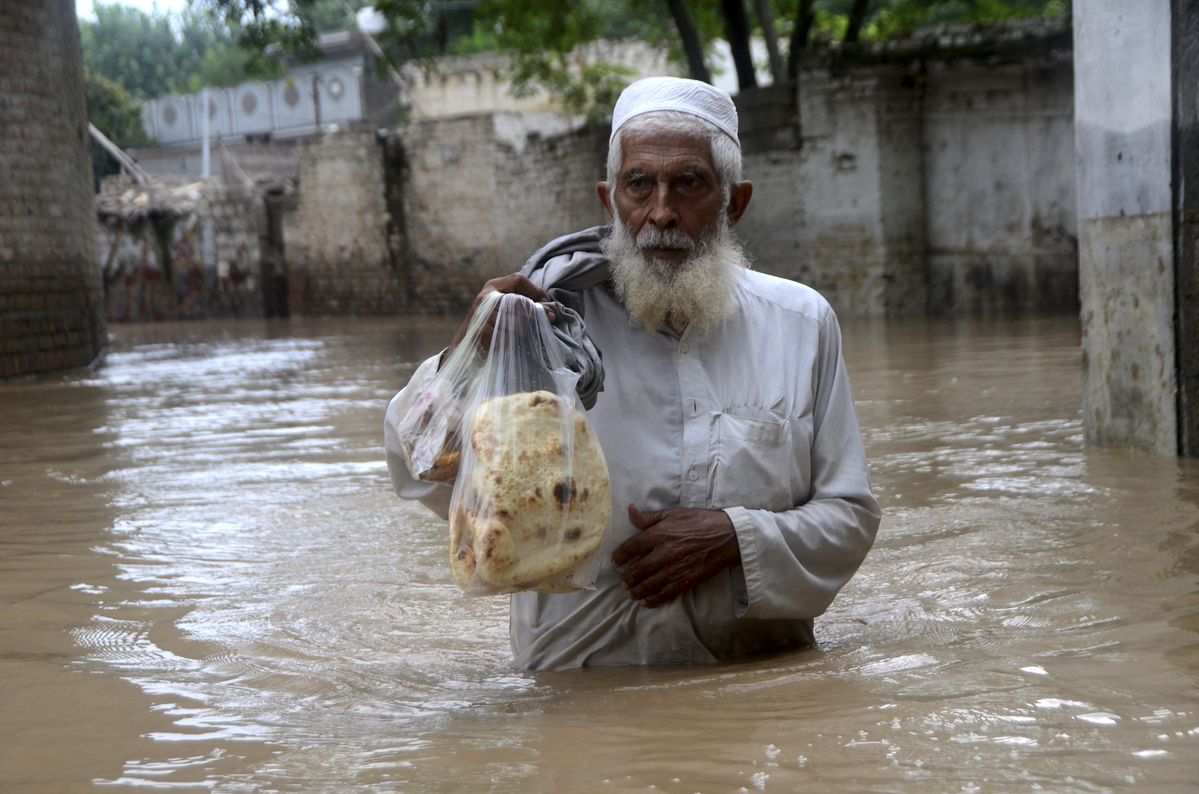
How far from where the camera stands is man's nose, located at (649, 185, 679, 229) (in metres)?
2.53

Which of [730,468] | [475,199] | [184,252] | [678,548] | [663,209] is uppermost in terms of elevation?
[475,199]

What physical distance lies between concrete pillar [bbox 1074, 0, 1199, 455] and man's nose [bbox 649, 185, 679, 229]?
340 centimetres

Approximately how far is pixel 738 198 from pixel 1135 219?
3384mm

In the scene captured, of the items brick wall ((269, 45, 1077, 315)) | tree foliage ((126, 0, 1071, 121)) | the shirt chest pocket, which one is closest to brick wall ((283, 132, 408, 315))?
tree foliage ((126, 0, 1071, 121))

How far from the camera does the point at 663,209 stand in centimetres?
254

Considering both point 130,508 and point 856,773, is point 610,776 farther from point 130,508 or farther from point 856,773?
point 130,508

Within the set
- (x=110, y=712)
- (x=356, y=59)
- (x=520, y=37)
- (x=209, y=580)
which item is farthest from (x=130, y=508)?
(x=356, y=59)

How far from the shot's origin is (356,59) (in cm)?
3806

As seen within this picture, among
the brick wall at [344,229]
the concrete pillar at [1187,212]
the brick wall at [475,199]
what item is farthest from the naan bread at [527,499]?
the brick wall at [344,229]

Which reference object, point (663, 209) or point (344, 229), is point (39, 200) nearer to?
point (663, 209)

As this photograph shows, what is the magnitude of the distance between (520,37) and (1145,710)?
58.5ft

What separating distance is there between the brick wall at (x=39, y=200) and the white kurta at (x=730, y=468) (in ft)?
34.1

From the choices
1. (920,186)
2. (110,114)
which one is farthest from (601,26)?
(110,114)

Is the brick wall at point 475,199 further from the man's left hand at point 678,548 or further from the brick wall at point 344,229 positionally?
the man's left hand at point 678,548
